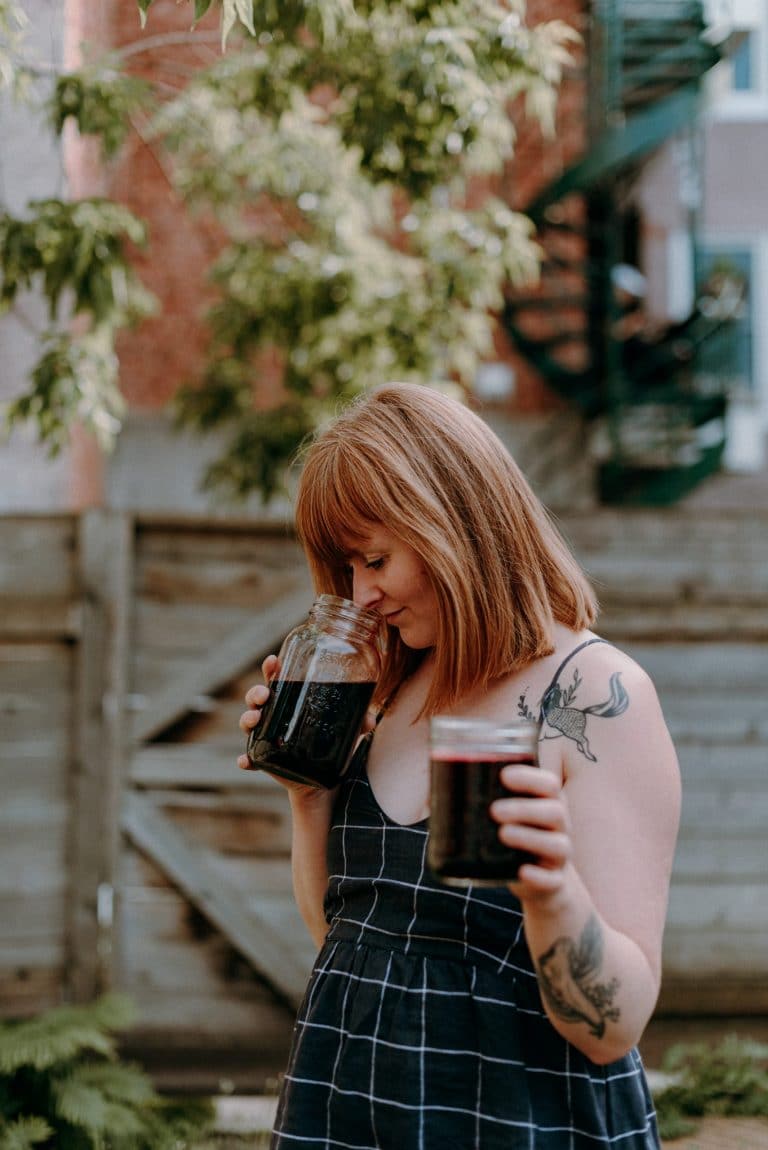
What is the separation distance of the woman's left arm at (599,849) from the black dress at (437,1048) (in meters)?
0.11

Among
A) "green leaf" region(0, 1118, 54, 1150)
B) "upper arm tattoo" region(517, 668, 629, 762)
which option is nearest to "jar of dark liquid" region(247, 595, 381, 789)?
"upper arm tattoo" region(517, 668, 629, 762)

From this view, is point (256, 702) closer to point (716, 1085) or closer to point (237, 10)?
point (237, 10)

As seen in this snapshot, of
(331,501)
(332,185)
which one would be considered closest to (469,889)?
(331,501)

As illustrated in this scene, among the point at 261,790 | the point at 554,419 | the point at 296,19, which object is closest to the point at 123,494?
the point at 554,419

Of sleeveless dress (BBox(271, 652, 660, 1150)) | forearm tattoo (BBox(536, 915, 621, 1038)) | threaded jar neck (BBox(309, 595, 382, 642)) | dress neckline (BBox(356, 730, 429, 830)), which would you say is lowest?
sleeveless dress (BBox(271, 652, 660, 1150))

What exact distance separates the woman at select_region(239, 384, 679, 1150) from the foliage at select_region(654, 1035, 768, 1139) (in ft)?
8.73

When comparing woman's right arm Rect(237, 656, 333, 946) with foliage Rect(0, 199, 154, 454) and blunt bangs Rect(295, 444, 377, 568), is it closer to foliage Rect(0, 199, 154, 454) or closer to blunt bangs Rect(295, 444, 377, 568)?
blunt bangs Rect(295, 444, 377, 568)

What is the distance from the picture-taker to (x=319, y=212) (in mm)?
5395

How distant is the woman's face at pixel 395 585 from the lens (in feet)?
5.89

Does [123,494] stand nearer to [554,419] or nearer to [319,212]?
[554,419]

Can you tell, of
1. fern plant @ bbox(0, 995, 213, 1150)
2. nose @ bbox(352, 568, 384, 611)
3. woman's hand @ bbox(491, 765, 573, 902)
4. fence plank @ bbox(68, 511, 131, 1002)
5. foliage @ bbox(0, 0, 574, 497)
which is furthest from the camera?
fence plank @ bbox(68, 511, 131, 1002)

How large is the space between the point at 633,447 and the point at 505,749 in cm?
872

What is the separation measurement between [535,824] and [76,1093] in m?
3.20

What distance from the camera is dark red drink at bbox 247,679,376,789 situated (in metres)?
1.85
